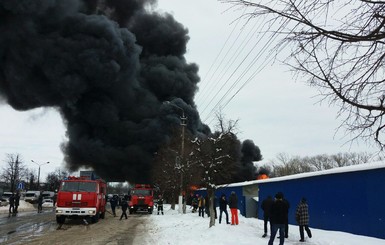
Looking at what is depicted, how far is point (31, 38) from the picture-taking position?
40094mm

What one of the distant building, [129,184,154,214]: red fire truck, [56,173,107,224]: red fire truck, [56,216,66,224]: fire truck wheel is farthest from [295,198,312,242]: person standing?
[129,184,154,214]: red fire truck

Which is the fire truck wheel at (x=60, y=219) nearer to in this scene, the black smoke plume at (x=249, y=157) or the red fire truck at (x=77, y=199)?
the red fire truck at (x=77, y=199)

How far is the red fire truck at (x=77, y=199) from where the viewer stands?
746 inches

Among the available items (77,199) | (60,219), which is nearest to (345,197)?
(77,199)

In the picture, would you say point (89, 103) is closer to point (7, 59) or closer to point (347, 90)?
point (7, 59)

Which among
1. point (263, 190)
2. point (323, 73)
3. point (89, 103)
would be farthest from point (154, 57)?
point (323, 73)

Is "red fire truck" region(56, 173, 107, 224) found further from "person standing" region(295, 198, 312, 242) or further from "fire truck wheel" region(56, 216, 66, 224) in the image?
"person standing" region(295, 198, 312, 242)

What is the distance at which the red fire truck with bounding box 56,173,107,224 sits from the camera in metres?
19.0

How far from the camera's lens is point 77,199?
63.2 feet

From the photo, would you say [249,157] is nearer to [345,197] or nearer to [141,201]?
[141,201]

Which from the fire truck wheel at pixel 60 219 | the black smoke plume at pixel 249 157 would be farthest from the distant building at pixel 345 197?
the black smoke plume at pixel 249 157

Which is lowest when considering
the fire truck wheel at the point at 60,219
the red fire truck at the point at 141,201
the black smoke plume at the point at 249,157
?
the fire truck wheel at the point at 60,219

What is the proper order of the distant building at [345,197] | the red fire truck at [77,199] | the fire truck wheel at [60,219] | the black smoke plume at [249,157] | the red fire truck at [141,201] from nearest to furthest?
the distant building at [345,197], the red fire truck at [77,199], the fire truck wheel at [60,219], the red fire truck at [141,201], the black smoke plume at [249,157]

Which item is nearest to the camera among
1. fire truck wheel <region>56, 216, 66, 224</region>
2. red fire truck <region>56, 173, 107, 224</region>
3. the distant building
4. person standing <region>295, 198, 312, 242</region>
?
the distant building
